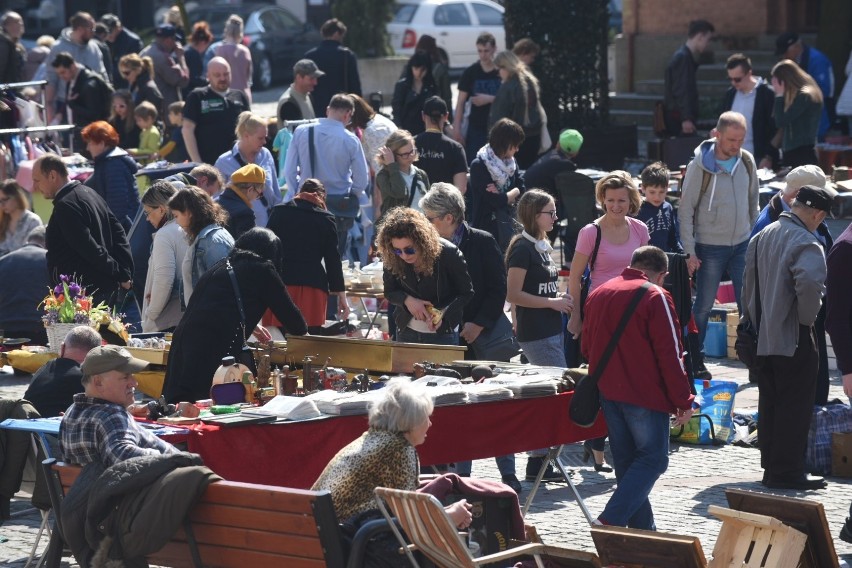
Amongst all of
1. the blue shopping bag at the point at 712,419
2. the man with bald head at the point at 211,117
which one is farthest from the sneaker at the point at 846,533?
the man with bald head at the point at 211,117

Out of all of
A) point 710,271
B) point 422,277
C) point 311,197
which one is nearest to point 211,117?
point 311,197

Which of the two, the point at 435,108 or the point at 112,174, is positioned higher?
the point at 435,108

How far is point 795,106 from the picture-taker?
14711 mm

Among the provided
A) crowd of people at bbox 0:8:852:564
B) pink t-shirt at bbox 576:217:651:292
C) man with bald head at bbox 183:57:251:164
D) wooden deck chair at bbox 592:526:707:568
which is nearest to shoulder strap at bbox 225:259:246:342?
crowd of people at bbox 0:8:852:564

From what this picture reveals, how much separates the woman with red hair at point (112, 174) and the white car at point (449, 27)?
58.4ft

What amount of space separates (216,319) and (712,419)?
3.48 metres

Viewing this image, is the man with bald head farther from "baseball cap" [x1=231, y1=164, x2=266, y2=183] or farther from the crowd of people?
"baseball cap" [x1=231, y1=164, x2=266, y2=183]

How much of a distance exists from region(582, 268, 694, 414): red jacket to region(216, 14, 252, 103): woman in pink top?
12.8 m

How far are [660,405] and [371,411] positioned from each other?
161 centimetres

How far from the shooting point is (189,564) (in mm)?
6457

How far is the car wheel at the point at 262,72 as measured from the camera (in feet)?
102

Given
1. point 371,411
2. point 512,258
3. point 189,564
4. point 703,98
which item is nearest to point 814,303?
point 512,258

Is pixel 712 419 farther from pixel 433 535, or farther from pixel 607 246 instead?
pixel 433 535

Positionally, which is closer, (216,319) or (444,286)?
(216,319)
